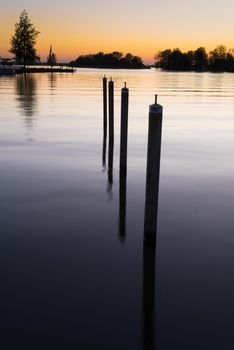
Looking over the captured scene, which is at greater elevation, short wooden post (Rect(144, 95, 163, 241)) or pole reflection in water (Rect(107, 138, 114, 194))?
short wooden post (Rect(144, 95, 163, 241))

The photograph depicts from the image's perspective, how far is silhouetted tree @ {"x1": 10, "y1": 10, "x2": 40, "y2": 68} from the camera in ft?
353

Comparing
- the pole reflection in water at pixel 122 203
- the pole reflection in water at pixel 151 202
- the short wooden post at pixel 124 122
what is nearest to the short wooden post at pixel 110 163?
the pole reflection in water at pixel 122 203

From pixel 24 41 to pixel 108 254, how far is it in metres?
111

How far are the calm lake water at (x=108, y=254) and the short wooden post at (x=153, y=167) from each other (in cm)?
52

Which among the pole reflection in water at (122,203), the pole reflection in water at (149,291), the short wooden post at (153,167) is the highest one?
the short wooden post at (153,167)

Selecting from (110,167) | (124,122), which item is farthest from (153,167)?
(110,167)

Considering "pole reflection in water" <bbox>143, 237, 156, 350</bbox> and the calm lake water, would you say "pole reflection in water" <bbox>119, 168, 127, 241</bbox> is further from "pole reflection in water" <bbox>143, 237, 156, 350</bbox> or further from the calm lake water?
"pole reflection in water" <bbox>143, 237, 156, 350</bbox>

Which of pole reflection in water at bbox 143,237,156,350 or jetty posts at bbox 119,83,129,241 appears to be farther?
jetty posts at bbox 119,83,129,241

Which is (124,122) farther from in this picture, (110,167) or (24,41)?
(24,41)

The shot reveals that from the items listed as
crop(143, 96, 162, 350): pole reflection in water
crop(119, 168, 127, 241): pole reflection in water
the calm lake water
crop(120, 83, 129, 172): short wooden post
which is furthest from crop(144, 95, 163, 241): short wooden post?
crop(120, 83, 129, 172): short wooden post

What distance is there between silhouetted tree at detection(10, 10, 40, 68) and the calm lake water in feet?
334

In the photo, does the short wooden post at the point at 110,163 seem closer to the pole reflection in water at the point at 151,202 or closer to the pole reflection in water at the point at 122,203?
the pole reflection in water at the point at 122,203

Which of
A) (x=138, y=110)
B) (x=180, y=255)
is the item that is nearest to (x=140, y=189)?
(x=180, y=255)

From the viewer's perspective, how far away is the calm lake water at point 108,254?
4809 millimetres
